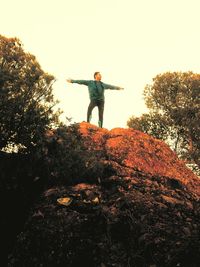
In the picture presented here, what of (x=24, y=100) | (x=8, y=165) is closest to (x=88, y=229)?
(x=8, y=165)

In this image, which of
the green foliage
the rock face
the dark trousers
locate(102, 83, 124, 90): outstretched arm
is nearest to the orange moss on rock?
the rock face

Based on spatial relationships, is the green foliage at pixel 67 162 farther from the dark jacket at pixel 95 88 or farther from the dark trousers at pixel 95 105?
the dark jacket at pixel 95 88

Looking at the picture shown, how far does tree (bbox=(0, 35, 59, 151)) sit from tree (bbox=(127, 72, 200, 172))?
20497mm

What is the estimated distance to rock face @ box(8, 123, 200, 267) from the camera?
12.5m

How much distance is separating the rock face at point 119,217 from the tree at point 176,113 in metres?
17.7

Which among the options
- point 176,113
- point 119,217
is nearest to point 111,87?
point 119,217

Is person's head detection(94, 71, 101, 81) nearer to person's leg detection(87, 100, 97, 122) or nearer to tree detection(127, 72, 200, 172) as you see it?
person's leg detection(87, 100, 97, 122)

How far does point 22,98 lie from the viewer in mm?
15992

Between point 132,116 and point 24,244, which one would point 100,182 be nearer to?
point 24,244

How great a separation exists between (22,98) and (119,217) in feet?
19.9

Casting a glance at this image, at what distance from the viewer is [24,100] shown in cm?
1614

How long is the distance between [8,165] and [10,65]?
4028 mm

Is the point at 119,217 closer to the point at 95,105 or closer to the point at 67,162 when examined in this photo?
the point at 67,162

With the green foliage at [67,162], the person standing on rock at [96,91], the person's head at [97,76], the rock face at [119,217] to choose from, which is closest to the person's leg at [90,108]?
the person standing on rock at [96,91]
